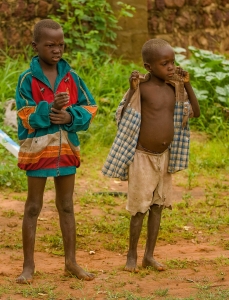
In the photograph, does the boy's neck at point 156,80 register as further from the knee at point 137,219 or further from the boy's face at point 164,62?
the knee at point 137,219

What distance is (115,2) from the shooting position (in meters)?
9.30

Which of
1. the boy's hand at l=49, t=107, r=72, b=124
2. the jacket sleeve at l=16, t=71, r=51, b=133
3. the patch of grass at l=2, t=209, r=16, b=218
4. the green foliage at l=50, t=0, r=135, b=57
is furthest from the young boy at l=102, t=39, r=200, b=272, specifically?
the green foliage at l=50, t=0, r=135, b=57

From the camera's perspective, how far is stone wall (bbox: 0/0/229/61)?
29.1 feet

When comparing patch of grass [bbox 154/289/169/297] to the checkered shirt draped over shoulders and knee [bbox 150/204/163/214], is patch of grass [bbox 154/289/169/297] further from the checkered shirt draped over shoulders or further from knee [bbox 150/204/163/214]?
the checkered shirt draped over shoulders

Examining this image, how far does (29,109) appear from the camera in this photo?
4090 millimetres

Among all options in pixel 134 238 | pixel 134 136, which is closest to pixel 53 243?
pixel 134 238

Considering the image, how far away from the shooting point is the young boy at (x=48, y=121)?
4105mm

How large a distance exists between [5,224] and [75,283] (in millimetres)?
1571

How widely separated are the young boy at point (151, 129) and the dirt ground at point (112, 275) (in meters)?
0.26

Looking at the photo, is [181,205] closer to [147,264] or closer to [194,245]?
[194,245]

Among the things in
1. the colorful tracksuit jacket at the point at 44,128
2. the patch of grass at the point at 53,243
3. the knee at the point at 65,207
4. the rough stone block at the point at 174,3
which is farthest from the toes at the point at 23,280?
the rough stone block at the point at 174,3

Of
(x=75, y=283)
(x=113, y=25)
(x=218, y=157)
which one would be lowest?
(x=75, y=283)

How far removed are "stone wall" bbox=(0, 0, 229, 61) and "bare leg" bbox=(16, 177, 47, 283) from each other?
16.3 feet

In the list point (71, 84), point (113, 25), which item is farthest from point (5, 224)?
point (113, 25)
